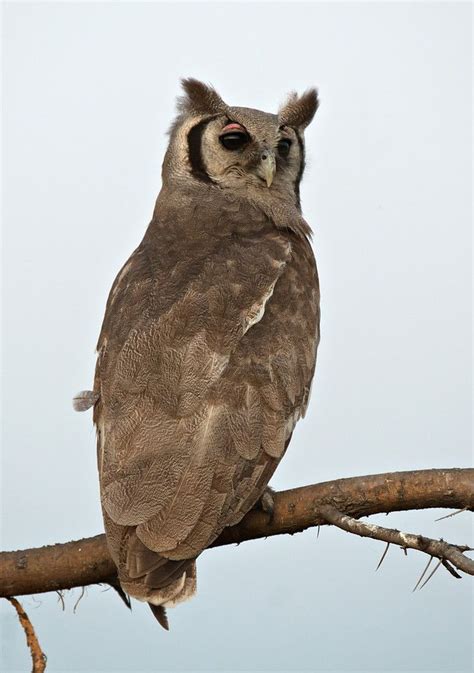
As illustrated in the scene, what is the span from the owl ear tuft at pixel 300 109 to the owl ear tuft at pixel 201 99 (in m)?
0.37

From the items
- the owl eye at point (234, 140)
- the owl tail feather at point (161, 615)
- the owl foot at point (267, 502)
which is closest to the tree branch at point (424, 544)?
the owl foot at point (267, 502)

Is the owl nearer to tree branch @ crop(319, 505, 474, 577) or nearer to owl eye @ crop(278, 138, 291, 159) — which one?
owl eye @ crop(278, 138, 291, 159)

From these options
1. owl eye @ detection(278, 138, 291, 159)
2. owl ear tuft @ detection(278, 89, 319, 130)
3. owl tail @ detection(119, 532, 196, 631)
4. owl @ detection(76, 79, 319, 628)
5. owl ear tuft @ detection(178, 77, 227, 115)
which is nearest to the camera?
owl tail @ detection(119, 532, 196, 631)

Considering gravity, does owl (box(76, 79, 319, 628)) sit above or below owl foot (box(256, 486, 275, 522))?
above

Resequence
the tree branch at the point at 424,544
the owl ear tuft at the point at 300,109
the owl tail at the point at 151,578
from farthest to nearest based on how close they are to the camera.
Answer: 1. the owl ear tuft at the point at 300,109
2. the owl tail at the point at 151,578
3. the tree branch at the point at 424,544

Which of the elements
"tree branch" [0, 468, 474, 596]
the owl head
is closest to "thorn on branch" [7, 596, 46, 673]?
"tree branch" [0, 468, 474, 596]

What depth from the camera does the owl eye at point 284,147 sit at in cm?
576

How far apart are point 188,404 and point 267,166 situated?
69.1 inches

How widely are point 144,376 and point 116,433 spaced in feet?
0.92

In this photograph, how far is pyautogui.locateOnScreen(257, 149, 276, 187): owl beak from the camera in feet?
18.2

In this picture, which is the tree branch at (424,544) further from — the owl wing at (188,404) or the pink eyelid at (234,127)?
the pink eyelid at (234,127)

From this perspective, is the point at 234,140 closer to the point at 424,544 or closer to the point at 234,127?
the point at 234,127

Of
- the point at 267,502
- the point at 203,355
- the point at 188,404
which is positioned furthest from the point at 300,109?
the point at 267,502

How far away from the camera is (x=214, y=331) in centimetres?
459
